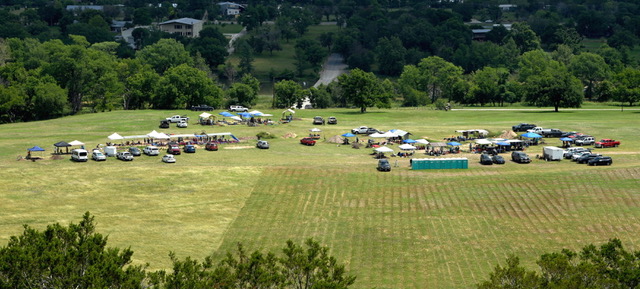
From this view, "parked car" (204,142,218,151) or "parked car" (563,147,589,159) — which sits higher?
"parked car" (563,147,589,159)

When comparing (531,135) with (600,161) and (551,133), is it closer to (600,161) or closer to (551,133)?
(551,133)

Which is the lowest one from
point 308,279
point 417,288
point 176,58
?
point 417,288

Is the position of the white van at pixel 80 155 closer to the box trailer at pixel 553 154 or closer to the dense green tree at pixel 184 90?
the dense green tree at pixel 184 90

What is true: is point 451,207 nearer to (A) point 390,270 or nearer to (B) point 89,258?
(A) point 390,270

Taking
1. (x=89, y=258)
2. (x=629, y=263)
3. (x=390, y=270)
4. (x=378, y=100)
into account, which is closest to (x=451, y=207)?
(x=390, y=270)

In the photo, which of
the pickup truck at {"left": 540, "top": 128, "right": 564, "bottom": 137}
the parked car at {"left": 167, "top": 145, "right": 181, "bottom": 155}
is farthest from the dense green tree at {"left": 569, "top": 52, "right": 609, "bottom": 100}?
the parked car at {"left": 167, "top": 145, "right": 181, "bottom": 155}

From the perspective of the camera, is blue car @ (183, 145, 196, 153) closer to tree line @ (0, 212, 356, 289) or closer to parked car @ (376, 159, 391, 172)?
parked car @ (376, 159, 391, 172)

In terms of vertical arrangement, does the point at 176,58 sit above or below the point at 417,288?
above
